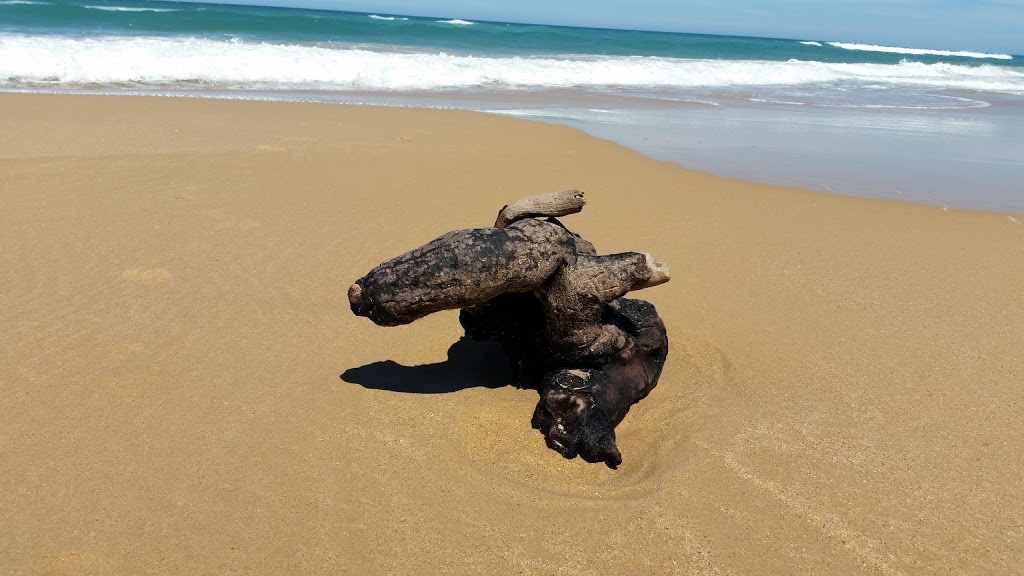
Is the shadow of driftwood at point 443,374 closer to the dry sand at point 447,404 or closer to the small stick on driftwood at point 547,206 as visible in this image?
the dry sand at point 447,404

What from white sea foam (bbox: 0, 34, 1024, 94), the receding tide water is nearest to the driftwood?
the receding tide water

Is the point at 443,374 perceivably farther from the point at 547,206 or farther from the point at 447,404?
the point at 547,206

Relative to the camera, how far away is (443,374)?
4117 millimetres

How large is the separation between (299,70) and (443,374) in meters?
17.7

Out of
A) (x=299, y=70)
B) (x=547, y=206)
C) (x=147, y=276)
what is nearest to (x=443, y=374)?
(x=547, y=206)

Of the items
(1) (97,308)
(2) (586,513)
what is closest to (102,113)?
(1) (97,308)

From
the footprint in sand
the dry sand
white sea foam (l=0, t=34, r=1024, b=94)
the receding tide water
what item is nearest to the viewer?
the dry sand

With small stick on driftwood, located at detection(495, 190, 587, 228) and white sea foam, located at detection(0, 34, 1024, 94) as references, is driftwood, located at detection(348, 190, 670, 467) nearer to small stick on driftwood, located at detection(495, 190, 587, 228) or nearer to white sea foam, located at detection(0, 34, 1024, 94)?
small stick on driftwood, located at detection(495, 190, 587, 228)

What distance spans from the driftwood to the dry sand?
0.16 m

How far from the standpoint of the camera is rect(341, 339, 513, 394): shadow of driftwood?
396cm

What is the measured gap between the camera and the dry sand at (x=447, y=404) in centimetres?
284

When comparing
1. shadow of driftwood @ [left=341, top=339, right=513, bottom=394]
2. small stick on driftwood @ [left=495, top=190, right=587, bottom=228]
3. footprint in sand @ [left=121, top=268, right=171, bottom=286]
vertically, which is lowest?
footprint in sand @ [left=121, top=268, right=171, bottom=286]

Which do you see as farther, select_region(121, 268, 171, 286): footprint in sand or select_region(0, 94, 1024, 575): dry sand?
select_region(121, 268, 171, 286): footprint in sand

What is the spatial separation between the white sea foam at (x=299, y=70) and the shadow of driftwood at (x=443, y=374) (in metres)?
15.3
